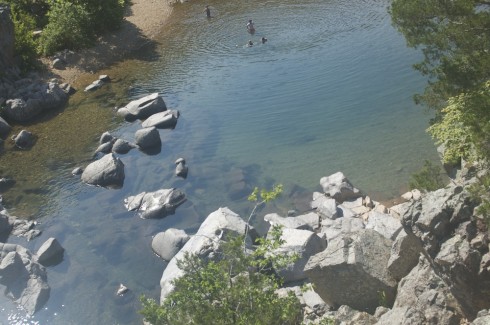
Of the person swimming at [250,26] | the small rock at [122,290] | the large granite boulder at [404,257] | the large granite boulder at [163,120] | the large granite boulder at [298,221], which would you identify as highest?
the person swimming at [250,26]

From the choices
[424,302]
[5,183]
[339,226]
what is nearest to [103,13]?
[5,183]

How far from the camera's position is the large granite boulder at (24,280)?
19719 mm

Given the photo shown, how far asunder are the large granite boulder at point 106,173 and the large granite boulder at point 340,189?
36.2 ft

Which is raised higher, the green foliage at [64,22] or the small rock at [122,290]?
the green foliage at [64,22]

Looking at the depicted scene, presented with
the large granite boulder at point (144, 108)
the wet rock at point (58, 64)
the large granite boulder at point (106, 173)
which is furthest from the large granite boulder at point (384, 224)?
the wet rock at point (58, 64)

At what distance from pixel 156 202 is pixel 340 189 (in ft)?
28.6

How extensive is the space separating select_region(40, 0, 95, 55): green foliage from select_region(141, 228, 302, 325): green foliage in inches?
1333

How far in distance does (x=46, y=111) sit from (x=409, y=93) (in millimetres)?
24740

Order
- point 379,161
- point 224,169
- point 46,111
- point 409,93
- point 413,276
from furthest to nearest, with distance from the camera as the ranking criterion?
1. point 46,111
2. point 409,93
3. point 224,169
4. point 379,161
5. point 413,276

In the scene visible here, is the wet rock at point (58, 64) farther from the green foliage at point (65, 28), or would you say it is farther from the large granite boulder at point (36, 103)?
the large granite boulder at point (36, 103)

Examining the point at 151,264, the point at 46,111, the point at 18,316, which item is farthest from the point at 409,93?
the point at 46,111

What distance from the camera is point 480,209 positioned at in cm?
1072

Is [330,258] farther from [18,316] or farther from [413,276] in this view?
[18,316]

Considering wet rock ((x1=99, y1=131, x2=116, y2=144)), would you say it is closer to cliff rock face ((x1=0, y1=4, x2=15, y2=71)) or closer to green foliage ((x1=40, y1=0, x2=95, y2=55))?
cliff rock face ((x1=0, y1=4, x2=15, y2=71))
